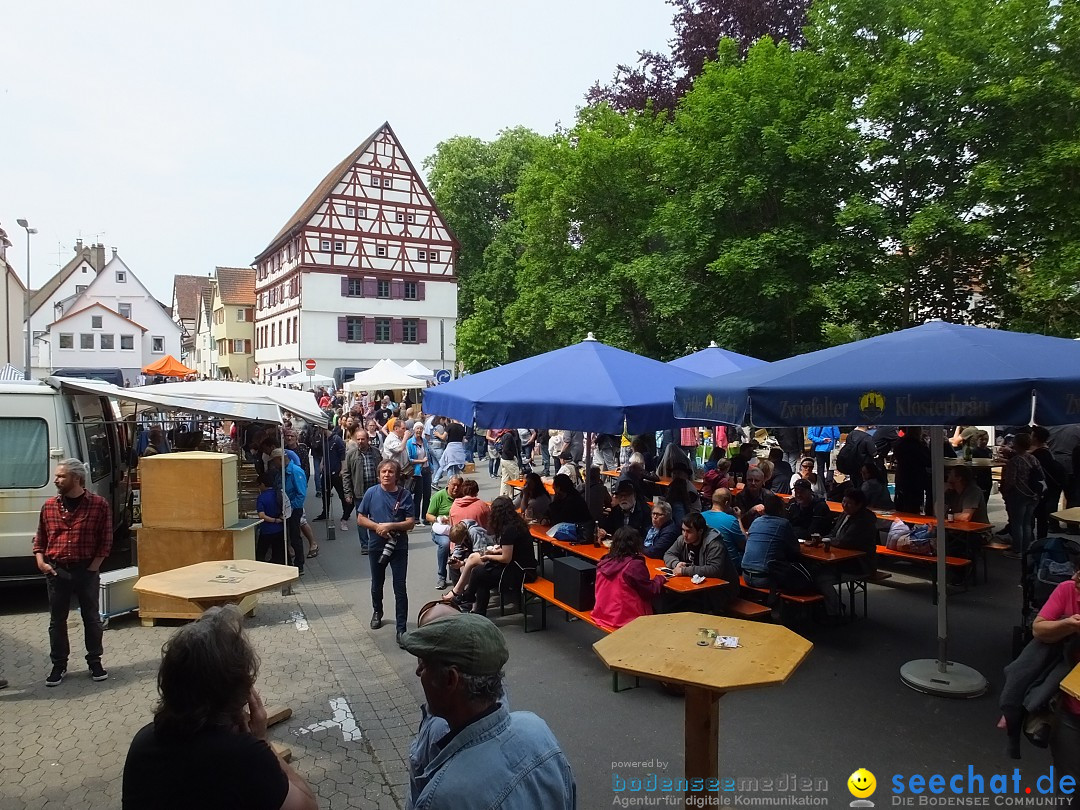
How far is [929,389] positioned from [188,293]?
8153 cm

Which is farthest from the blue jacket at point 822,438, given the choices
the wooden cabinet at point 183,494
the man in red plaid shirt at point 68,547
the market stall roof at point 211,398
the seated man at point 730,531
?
the man in red plaid shirt at point 68,547

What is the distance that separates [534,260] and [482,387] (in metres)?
17.4

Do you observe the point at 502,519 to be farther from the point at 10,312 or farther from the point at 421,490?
the point at 10,312

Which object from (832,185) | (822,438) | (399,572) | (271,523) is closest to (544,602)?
(399,572)

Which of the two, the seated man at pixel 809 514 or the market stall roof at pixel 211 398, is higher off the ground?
the market stall roof at pixel 211 398

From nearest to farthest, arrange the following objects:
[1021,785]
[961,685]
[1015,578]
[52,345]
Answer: [1021,785] → [961,685] → [1015,578] → [52,345]

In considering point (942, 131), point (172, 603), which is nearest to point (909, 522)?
point (172, 603)

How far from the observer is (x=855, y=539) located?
24.1ft

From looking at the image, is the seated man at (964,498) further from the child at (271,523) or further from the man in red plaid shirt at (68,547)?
the man in red plaid shirt at (68,547)

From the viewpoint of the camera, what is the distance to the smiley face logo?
4141mm

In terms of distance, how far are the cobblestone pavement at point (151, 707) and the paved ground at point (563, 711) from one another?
0.02 meters

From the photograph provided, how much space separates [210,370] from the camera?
63812 millimetres

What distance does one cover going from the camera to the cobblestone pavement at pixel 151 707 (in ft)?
14.1

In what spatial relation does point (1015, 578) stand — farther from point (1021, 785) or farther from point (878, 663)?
point (1021, 785)
